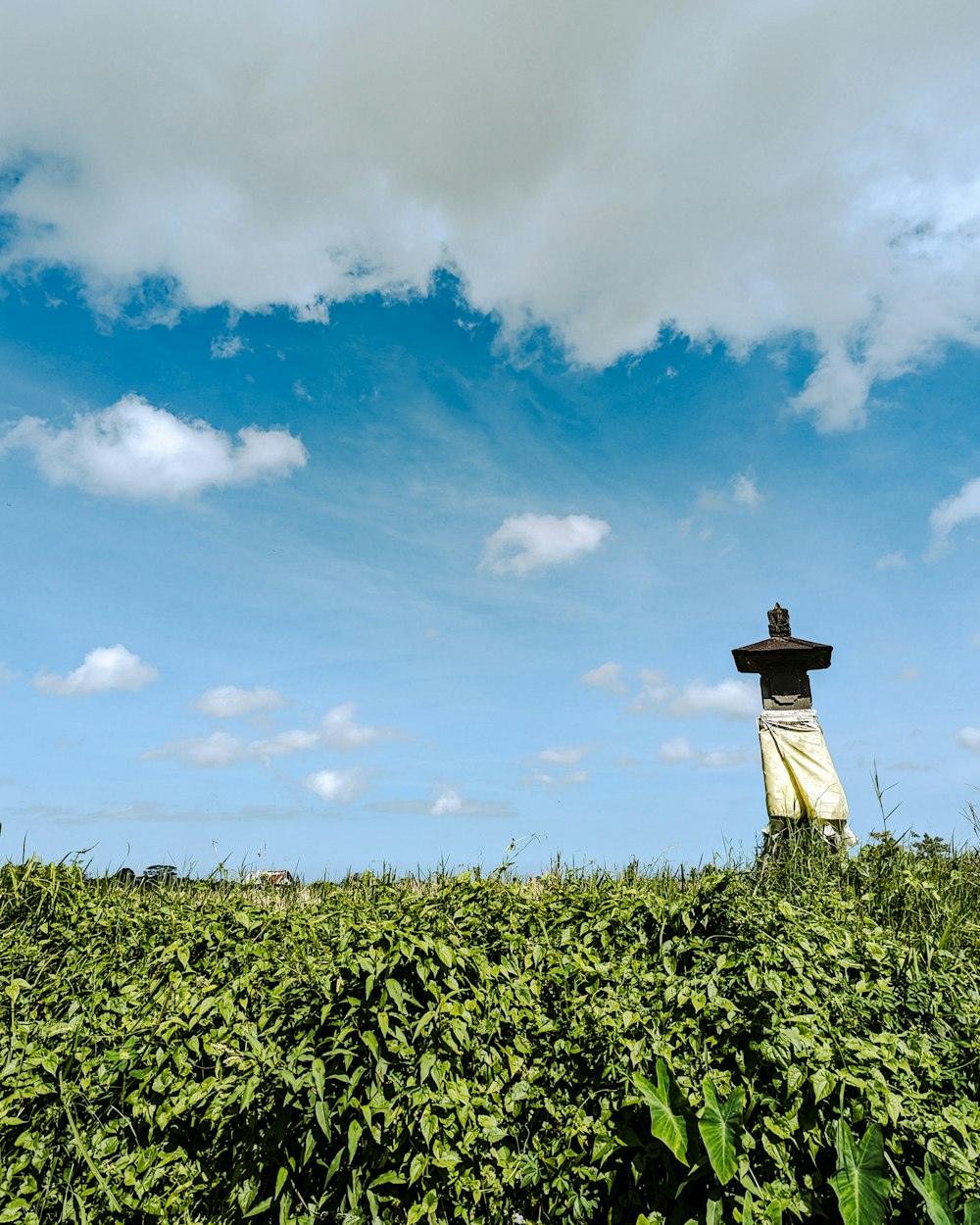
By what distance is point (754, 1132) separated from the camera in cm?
309

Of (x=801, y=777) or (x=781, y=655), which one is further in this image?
(x=781, y=655)

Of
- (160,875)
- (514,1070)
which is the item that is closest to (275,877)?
(160,875)

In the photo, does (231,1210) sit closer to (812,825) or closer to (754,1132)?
(754,1132)

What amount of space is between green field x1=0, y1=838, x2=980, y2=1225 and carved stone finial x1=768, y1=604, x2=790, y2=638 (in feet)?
19.9

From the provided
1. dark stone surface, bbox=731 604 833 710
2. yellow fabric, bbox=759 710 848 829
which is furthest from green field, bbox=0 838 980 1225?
dark stone surface, bbox=731 604 833 710

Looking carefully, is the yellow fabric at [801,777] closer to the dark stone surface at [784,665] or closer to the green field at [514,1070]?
the dark stone surface at [784,665]

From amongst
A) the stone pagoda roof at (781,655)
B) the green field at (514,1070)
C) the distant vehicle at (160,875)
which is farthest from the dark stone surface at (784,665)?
the distant vehicle at (160,875)

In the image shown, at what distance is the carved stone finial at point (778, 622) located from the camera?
35.0 feet

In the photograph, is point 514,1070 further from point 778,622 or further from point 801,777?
point 778,622

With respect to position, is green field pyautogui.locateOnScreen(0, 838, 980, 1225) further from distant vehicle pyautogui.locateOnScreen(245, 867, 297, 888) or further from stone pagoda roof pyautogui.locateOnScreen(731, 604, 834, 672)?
stone pagoda roof pyautogui.locateOnScreen(731, 604, 834, 672)

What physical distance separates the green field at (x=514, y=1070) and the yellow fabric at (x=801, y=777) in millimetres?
4529

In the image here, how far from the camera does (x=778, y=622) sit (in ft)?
35.2

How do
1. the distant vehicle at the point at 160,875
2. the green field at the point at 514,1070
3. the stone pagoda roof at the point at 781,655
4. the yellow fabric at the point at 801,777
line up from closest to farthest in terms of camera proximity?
1. the green field at the point at 514,1070
2. the distant vehicle at the point at 160,875
3. the yellow fabric at the point at 801,777
4. the stone pagoda roof at the point at 781,655

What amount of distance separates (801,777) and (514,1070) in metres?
6.74
